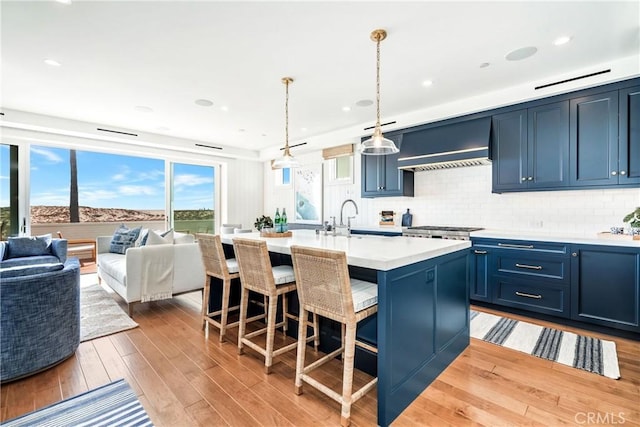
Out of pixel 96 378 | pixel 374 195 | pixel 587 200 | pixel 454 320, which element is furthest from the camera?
pixel 374 195

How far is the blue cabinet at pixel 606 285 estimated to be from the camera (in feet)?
8.79

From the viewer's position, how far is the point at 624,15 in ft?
7.13

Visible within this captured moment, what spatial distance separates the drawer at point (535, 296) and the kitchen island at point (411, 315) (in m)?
1.27

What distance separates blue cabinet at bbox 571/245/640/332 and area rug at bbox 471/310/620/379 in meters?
0.25

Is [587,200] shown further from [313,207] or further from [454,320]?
[313,207]

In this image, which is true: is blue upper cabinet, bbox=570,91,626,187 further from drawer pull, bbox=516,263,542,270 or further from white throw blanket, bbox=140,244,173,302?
white throw blanket, bbox=140,244,173,302

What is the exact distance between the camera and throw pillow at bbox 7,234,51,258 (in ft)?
13.9

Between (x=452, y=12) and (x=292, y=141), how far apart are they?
431 cm

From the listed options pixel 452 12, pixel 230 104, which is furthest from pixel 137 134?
pixel 452 12

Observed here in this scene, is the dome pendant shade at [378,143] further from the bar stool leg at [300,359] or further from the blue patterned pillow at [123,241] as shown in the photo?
the blue patterned pillow at [123,241]

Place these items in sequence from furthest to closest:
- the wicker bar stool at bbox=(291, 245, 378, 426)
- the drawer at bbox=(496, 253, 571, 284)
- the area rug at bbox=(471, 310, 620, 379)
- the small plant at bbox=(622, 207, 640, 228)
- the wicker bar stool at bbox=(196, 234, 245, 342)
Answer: the drawer at bbox=(496, 253, 571, 284)
the small plant at bbox=(622, 207, 640, 228)
the wicker bar stool at bbox=(196, 234, 245, 342)
the area rug at bbox=(471, 310, 620, 379)
the wicker bar stool at bbox=(291, 245, 378, 426)

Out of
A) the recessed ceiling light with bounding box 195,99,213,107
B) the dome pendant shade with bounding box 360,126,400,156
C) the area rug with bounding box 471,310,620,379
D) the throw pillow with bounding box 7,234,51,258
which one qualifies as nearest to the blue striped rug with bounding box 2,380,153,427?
the dome pendant shade with bounding box 360,126,400,156

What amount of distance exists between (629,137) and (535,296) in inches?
69.6

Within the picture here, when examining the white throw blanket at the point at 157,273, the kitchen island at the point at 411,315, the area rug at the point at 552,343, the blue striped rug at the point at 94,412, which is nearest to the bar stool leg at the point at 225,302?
the kitchen island at the point at 411,315
